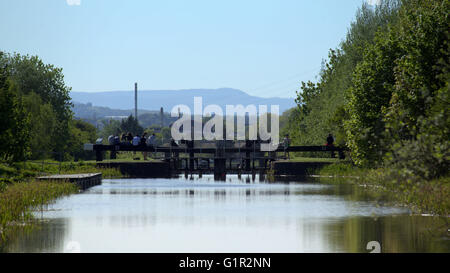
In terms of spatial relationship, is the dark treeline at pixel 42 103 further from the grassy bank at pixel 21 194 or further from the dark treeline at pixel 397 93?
the dark treeline at pixel 397 93

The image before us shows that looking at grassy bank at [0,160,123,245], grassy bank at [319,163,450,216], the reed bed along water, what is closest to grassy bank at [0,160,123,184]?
grassy bank at [0,160,123,245]

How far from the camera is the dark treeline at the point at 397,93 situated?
17859 mm

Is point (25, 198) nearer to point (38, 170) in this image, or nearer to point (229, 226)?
point (229, 226)

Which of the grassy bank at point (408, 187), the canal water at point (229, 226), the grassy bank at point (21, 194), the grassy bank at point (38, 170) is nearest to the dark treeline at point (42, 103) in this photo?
the grassy bank at point (38, 170)

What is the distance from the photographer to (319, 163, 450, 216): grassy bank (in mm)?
18391

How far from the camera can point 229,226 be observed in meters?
27.5

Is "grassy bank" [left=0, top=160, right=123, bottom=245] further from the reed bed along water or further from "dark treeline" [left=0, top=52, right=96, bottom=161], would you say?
"dark treeline" [left=0, top=52, right=96, bottom=161]

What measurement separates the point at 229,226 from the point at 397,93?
42.3 ft

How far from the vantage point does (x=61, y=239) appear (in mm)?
23766

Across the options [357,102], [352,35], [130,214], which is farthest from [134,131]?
[130,214]

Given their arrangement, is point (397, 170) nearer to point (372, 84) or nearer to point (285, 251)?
point (285, 251)

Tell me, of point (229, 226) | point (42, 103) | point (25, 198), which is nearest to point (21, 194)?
point (25, 198)

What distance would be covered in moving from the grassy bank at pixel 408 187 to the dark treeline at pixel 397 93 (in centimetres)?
32

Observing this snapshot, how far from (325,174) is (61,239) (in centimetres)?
4548
